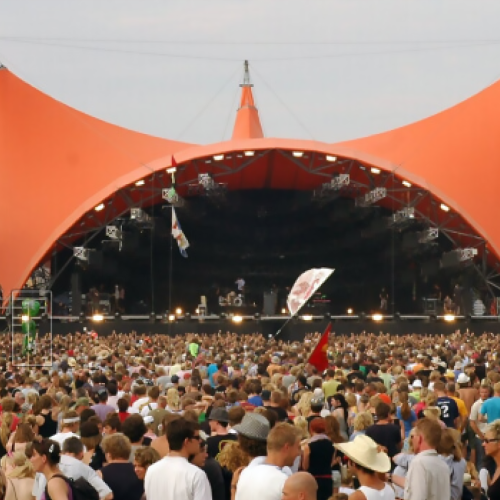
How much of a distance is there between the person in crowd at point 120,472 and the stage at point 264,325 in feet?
87.3

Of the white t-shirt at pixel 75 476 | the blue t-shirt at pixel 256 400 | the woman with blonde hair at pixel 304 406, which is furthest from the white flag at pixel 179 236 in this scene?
the white t-shirt at pixel 75 476

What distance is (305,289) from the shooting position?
21953 millimetres

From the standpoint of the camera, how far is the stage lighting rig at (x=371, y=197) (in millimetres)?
35812

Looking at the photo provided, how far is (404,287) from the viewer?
42.3 meters

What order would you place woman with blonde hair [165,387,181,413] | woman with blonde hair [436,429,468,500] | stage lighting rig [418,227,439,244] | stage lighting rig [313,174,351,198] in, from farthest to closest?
1. stage lighting rig [418,227,439,244]
2. stage lighting rig [313,174,351,198]
3. woman with blonde hair [165,387,181,413]
4. woman with blonde hair [436,429,468,500]

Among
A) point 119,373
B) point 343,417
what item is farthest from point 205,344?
point 343,417

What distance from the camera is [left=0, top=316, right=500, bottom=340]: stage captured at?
34.3 m

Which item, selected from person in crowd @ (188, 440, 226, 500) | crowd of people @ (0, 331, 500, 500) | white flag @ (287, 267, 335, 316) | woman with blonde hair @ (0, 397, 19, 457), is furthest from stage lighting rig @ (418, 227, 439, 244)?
person in crowd @ (188, 440, 226, 500)

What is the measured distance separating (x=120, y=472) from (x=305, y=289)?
15050 mm

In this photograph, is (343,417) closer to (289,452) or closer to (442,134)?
(289,452)

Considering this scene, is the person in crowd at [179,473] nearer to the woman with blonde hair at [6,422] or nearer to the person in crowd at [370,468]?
the person in crowd at [370,468]

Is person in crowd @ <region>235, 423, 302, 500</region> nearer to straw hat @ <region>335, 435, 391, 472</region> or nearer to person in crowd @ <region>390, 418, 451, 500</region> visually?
straw hat @ <region>335, 435, 391, 472</region>

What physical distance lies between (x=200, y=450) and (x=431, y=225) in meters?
31.6

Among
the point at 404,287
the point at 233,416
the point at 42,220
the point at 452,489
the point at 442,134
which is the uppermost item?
the point at 442,134
